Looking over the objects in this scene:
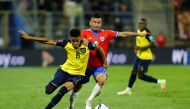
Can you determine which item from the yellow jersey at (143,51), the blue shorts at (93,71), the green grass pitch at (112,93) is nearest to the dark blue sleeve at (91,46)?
the blue shorts at (93,71)

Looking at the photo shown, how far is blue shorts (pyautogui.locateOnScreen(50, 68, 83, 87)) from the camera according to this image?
14.3 m

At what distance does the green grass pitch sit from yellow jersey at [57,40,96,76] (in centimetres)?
214

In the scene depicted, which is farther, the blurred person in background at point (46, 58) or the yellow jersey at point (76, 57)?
the blurred person in background at point (46, 58)

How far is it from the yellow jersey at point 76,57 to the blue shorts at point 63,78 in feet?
0.26

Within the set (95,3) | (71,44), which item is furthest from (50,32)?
(71,44)

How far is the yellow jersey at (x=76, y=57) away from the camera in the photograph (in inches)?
568

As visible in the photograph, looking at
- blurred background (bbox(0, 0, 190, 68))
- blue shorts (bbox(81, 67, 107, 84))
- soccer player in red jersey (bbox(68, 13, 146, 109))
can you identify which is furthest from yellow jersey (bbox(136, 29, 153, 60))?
blurred background (bbox(0, 0, 190, 68))

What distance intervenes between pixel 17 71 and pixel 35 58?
394 centimetres

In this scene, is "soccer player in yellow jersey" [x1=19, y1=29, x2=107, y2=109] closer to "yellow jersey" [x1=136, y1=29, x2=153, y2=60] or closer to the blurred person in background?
"yellow jersey" [x1=136, y1=29, x2=153, y2=60]

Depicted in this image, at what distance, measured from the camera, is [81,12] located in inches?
1501

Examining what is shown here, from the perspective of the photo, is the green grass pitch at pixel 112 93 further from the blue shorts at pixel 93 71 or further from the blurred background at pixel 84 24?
the blurred background at pixel 84 24

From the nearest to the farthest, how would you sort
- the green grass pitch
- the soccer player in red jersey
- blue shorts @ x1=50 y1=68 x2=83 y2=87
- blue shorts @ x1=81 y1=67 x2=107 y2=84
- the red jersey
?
blue shorts @ x1=50 y1=68 x2=83 y2=87 < the soccer player in red jersey < blue shorts @ x1=81 y1=67 x2=107 y2=84 < the red jersey < the green grass pitch

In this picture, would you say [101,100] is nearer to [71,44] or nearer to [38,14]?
[71,44]

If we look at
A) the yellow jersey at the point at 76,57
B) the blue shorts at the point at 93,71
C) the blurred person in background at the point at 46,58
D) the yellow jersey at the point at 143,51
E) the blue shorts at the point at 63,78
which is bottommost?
the blurred person in background at the point at 46,58
